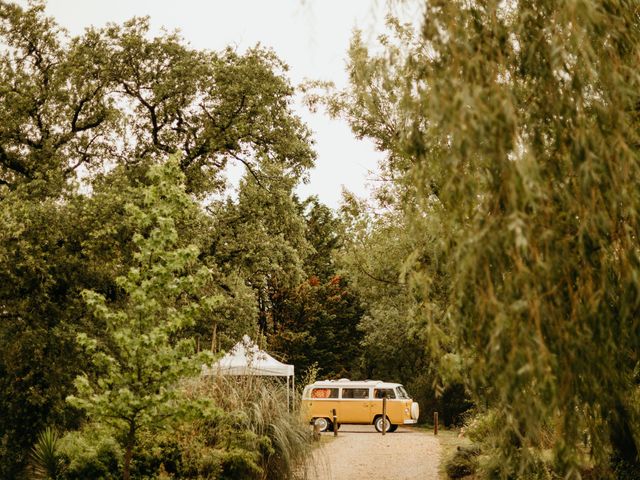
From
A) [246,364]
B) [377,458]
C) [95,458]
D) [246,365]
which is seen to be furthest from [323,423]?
[95,458]

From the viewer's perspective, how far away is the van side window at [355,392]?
28186 millimetres

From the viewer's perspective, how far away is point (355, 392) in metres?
28.3

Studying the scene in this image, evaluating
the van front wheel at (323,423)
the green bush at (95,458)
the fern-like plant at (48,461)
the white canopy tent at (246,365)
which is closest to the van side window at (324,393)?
the van front wheel at (323,423)

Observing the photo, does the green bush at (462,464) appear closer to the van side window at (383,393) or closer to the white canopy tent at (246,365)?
the white canopy tent at (246,365)

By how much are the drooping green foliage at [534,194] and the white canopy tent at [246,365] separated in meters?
5.58

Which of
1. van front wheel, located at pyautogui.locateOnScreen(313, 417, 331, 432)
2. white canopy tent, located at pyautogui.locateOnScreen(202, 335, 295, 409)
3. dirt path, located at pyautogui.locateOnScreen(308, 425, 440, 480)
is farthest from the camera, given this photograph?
van front wheel, located at pyautogui.locateOnScreen(313, 417, 331, 432)

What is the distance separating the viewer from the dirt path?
15.1 metres

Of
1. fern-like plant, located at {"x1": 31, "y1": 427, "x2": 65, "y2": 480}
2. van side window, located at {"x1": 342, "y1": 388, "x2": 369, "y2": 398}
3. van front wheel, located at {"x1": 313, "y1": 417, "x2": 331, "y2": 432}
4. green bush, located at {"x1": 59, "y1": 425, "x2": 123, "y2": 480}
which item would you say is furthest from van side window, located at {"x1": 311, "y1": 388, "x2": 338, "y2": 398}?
green bush, located at {"x1": 59, "y1": 425, "x2": 123, "y2": 480}

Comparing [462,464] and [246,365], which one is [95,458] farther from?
[462,464]

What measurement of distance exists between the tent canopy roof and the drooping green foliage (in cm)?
595

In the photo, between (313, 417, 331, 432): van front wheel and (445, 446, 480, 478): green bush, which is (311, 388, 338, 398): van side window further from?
(445, 446, 480, 478): green bush

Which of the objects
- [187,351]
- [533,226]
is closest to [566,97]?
[533,226]

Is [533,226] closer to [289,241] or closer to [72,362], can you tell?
[72,362]

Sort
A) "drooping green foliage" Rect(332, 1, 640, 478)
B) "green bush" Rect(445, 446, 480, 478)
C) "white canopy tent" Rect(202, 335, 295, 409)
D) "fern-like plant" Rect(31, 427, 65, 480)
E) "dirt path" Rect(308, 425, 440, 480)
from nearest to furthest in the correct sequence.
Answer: "drooping green foliage" Rect(332, 1, 640, 478) < "fern-like plant" Rect(31, 427, 65, 480) < "white canopy tent" Rect(202, 335, 295, 409) < "green bush" Rect(445, 446, 480, 478) < "dirt path" Rect(308, 425, 440, 480)
